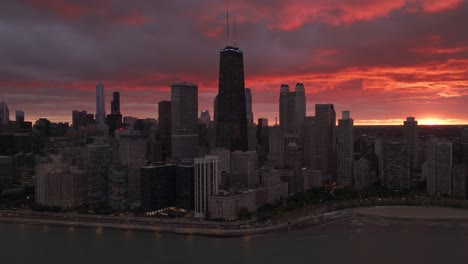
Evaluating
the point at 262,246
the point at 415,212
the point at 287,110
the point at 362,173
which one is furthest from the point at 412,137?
the point at 262,246

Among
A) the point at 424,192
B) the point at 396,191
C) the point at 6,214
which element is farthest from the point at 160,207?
the point at 424,192

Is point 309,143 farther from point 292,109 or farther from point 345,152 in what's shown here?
point 292,109

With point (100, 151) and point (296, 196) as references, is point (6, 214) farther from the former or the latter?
point (296, 196)

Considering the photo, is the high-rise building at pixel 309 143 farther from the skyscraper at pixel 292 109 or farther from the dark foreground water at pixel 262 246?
the dark foreground water at pixel 262 246

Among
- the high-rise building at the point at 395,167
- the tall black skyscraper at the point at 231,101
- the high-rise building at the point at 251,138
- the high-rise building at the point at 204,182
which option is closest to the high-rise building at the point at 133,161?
the high-rise building at the point at 204,182

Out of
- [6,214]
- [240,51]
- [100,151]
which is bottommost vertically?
[6,214]

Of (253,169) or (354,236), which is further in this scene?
(253,169)

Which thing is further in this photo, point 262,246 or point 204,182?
point 204,182
